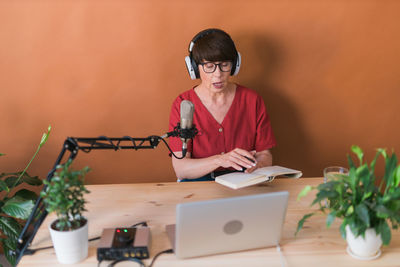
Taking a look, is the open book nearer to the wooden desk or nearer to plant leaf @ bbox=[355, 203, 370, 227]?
the wooden desk

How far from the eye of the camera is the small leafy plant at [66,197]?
1.05 meters

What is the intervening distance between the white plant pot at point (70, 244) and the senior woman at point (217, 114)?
0.86m

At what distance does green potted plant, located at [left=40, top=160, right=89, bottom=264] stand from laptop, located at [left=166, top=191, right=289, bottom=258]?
1.00 ft

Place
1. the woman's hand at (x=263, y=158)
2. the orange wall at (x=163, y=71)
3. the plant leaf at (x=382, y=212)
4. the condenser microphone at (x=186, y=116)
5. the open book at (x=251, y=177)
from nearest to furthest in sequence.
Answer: the plant leaf at (x=382, y=212), the condenser microphone at (x=186, y=116), the open book at (x=251, y=177), the woman's hand at (x=263, y=158), the orange wall at (x=163, y=71)

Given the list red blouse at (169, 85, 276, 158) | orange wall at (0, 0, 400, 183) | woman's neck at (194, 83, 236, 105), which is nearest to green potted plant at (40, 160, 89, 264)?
red blouse at (169, 85, 276, 158)

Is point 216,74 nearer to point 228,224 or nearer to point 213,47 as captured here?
point 213,47

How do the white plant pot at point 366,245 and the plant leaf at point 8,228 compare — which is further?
the plant leaf at point 8,228

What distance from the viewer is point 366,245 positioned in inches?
43.1

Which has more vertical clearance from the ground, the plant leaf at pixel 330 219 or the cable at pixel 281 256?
the plant leaf at pixel 330 219

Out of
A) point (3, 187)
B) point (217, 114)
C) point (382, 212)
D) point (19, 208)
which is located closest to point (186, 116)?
point (382, 212)

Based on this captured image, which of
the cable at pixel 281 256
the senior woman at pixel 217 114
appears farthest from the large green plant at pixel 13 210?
the cable at pixel 281 256

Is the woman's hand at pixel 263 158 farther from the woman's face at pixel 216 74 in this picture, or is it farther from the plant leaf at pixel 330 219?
the plant leaf at pixel 330 219

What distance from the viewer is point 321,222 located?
1.35 metres

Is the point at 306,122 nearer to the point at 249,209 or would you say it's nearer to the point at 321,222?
the point at 321,222
